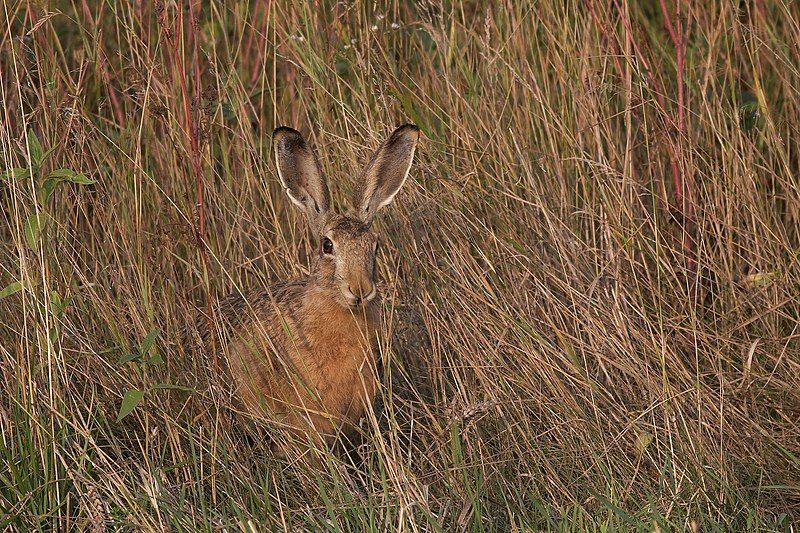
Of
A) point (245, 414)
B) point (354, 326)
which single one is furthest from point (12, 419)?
point (354, 326)

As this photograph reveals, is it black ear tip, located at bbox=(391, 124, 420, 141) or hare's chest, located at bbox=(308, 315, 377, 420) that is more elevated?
black ear tip, located at bbox=(391, 124, 420, 141)

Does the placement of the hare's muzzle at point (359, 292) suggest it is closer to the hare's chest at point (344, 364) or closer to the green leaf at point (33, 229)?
the hare's chest at point (344, 364)

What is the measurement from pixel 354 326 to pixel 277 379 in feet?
1.07

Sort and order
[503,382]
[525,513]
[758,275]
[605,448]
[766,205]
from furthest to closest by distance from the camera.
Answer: [766,205] < [758,275] < [503,382] < [605,448] < [525,513]

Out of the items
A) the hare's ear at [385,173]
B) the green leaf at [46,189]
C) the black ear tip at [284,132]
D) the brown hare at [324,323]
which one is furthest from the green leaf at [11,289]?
the hare's ear at [385,173]

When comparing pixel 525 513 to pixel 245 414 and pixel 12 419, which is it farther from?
pixel 12 419

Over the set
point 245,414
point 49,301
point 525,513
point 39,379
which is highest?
point 49,301

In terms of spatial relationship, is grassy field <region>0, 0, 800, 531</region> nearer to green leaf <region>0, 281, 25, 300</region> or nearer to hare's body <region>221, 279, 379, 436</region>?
green leaf <region>0, 281, 25, 300</region>

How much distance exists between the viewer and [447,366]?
167 inches

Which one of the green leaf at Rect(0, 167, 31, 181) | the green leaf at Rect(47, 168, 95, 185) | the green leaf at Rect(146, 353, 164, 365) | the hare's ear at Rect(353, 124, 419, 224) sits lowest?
the green leaf at Rect(146, 353, 164, 365)

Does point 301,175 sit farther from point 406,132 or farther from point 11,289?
point 11,289

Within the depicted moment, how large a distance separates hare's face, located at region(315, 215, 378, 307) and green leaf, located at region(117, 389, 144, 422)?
32.1 inches

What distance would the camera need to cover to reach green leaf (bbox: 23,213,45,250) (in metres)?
3.44

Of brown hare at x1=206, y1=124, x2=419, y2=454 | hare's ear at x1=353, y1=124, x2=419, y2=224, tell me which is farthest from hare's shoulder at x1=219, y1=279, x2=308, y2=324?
hare's ear at x1=353, y1=124, x2=419, y2=224
